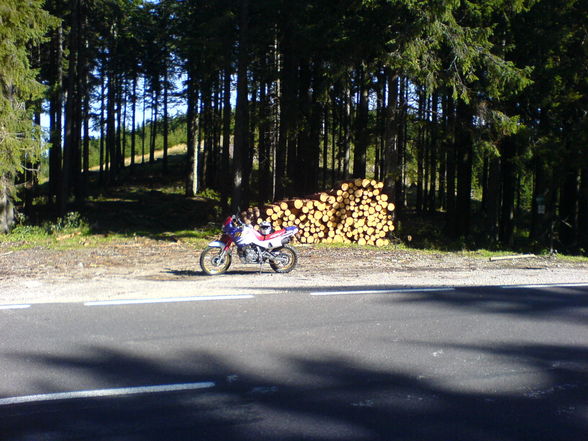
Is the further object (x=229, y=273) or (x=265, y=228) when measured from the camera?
(x=265, y=228)

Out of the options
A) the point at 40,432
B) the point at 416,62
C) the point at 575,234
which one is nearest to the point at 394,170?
the point at 416,62

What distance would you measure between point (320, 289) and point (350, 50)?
38.0ft

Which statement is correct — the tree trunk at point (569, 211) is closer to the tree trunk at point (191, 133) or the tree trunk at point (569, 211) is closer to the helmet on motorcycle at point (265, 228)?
the helmet on motorcycle at point (265, 228)

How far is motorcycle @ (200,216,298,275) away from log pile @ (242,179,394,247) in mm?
6363

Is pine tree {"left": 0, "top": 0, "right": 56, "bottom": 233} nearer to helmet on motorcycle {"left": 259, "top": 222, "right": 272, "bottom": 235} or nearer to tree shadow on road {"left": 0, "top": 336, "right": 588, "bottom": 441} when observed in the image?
helmet on motorcycle {"left": 259, "top": 222, "right": 272, "bottom": 235}

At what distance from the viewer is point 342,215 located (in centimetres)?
1997

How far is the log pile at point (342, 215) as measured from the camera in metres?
19.5

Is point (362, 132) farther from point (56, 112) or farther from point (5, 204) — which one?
point (56, 112)

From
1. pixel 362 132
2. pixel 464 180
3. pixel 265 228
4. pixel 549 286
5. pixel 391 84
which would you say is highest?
pixel 391 84

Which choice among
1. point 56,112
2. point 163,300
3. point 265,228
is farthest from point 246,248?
point 56,112

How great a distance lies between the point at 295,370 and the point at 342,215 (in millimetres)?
14165

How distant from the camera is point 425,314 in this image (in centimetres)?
852

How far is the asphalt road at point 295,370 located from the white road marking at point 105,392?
18mm

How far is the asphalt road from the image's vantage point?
15.3 ft
